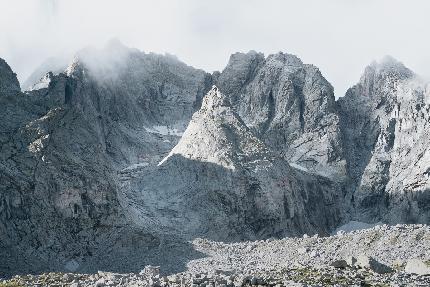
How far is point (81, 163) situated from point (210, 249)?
37392 mm

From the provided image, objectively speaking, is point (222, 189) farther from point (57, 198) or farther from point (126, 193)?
point (57, 198)

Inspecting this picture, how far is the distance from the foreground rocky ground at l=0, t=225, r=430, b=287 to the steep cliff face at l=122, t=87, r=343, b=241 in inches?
1168

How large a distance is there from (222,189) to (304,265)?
87508mm

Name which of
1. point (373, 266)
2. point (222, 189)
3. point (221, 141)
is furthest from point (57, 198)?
point (373, 266)

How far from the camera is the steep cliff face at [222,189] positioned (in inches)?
6196

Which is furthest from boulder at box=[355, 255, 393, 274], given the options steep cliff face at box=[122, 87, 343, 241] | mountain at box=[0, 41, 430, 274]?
steep cliff face at box=[122, 87, 343, 241]

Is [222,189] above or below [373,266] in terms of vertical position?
above

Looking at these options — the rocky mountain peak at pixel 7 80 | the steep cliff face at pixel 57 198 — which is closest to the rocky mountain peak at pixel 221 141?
the steep cliff face at pixel 57 198

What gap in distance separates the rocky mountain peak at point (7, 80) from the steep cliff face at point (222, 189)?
3722cm

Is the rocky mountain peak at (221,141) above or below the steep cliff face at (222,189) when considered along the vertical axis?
above

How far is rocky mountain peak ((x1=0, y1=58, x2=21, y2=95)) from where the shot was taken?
511ft

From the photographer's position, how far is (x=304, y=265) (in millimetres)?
80250

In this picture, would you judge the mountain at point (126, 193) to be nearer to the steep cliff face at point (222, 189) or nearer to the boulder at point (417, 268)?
the steep cliff face at point (222, 189)

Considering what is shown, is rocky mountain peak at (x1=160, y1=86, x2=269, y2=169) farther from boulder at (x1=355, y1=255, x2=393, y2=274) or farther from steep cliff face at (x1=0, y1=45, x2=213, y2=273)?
boulder at (x1=355, y1=255, x2=393, y2=274)
